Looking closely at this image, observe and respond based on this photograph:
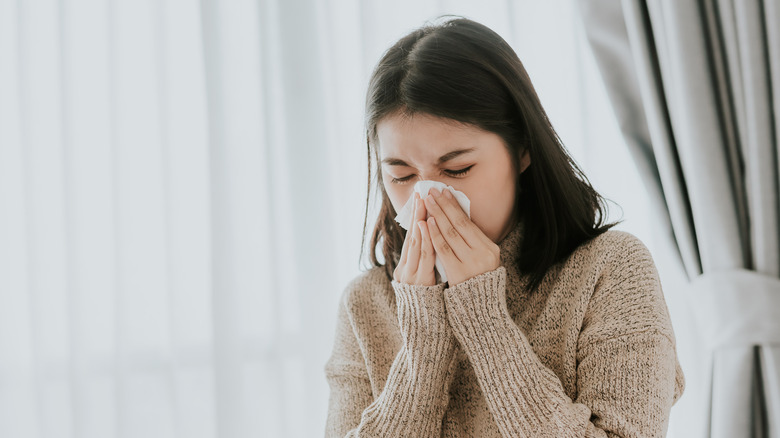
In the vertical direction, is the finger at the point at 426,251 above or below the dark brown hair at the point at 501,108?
below

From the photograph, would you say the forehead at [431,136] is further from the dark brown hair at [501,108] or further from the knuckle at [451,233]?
the knuckle at [451,233]

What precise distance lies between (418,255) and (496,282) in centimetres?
15

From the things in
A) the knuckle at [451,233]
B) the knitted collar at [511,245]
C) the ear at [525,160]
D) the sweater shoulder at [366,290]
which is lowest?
the sweater shoulder at [366,290]

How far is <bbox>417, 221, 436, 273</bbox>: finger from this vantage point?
1045 mm

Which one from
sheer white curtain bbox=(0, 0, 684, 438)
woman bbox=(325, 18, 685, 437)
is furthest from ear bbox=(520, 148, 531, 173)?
sheer white curtain bbox=(0, 0, 684, 438)

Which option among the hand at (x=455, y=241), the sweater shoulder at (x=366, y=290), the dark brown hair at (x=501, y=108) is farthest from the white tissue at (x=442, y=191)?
the sweater shoulder at (x=366, y=290)

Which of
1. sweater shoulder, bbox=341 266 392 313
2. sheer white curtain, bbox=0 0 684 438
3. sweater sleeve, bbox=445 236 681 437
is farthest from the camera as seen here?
sheer white curtain, bbox=0 0 684 438

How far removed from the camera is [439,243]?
40.6 inches

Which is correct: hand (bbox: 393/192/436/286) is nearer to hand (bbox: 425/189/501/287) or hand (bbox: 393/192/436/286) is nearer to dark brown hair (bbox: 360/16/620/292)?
hand (bbox: 425/189/501/287)


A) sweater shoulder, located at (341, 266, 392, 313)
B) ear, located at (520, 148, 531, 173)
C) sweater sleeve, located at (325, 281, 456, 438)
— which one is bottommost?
sweater sleeve, located at (325, 281, 456, 438)

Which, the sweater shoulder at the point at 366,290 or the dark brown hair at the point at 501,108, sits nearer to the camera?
the dark brown hair at the point at 501,108

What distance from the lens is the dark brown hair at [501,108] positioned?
102cm

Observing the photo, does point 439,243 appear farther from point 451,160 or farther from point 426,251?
point 451,160

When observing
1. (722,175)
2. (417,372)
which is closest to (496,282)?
(417,372)
